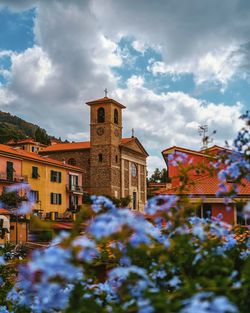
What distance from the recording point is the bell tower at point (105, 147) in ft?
192

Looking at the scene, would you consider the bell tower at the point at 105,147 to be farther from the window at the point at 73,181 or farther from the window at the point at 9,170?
the window at the point at 9,170

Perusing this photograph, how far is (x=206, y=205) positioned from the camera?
19453 millimetres

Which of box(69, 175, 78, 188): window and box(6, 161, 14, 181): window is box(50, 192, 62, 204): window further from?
box(6, 161, 14, 181): window

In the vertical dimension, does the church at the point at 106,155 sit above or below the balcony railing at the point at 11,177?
above

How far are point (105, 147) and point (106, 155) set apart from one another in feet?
3.70

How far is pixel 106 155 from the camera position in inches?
2318

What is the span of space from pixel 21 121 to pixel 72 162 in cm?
13513

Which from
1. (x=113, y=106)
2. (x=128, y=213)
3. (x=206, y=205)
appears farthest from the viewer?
(x=113, y=106)

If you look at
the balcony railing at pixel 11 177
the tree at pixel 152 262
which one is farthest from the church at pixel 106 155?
the tree at pixel 152 262

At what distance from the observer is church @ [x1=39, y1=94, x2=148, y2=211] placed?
58.7m

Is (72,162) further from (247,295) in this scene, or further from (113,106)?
(247,295)

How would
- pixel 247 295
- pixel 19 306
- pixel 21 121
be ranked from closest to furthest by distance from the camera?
pixel 247 295 < pixel 19 306 < pixel 21 121

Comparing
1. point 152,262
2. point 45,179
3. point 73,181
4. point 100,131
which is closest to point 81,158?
point 100,131

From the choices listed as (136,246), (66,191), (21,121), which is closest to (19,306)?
(136,246)
